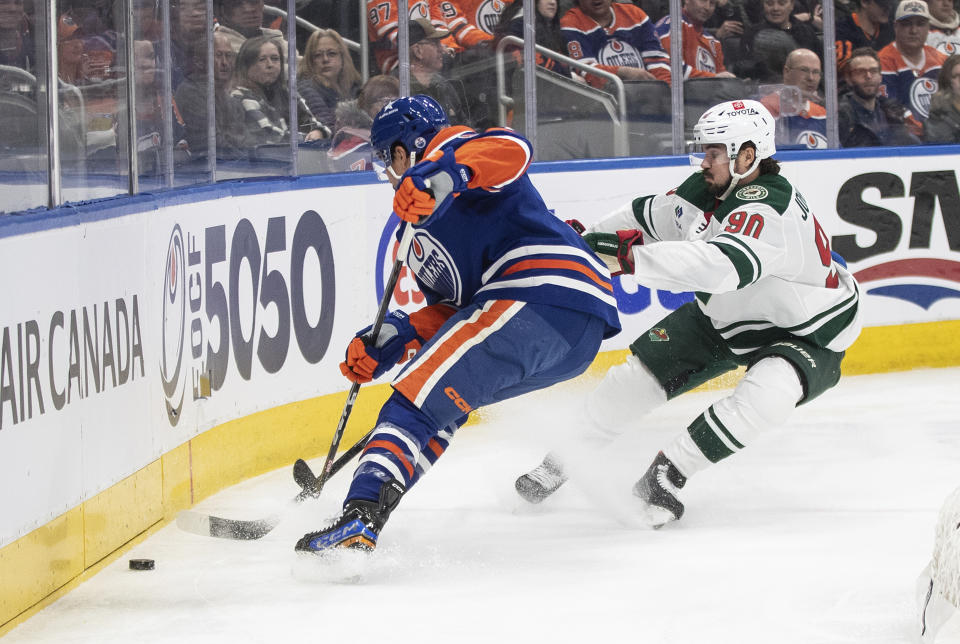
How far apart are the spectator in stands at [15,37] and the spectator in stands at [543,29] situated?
274cm

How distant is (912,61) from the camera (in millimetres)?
6000

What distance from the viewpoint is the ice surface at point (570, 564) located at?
8.25ft

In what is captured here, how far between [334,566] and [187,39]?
177 centimetres

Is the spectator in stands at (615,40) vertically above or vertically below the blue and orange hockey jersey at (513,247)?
above

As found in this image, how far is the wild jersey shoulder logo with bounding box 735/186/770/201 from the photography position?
3291 millimetres

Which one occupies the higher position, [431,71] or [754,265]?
[431,71]

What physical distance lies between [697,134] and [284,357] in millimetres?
1464

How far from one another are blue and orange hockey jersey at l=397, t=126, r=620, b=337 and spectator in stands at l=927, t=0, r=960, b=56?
143 inches

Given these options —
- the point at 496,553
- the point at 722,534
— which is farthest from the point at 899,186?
Result: the point at 496,553

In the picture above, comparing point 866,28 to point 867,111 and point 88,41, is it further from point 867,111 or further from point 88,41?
point 88,41

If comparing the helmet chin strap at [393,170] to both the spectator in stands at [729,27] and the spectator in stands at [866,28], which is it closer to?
the spectator in stands at [729,27]

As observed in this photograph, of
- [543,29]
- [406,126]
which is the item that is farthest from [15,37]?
[543,29]

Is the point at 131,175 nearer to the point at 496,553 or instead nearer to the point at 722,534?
the point at 496,553

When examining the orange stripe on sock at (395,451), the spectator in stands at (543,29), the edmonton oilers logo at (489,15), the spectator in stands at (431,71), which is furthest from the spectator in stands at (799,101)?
the orange stripe on sock at (395,451)
